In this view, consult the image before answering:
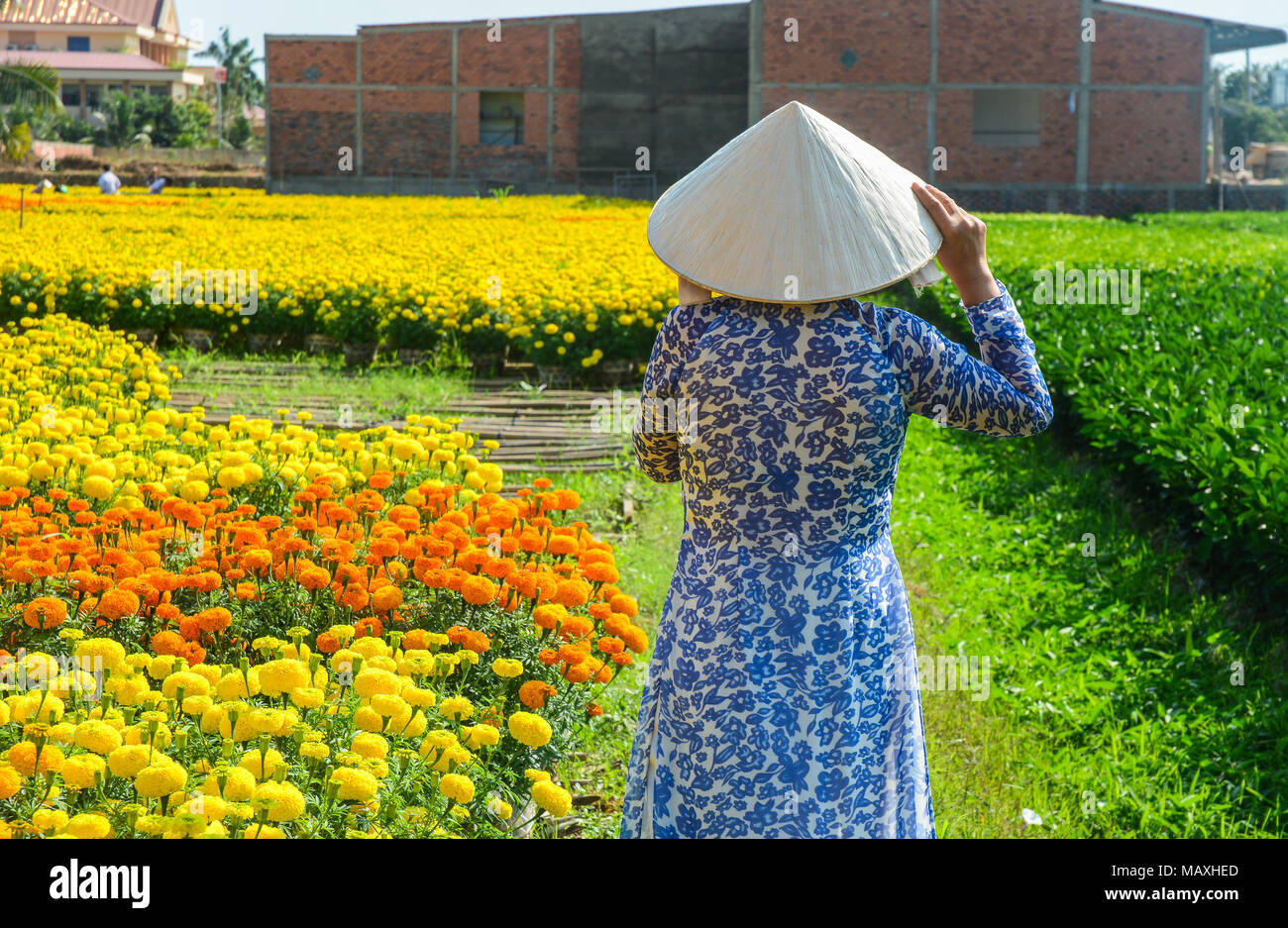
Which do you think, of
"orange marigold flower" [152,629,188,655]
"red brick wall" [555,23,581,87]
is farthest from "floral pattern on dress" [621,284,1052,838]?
"red brick wall" [555,23,581,87]

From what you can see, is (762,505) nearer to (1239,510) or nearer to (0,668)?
(0,668)

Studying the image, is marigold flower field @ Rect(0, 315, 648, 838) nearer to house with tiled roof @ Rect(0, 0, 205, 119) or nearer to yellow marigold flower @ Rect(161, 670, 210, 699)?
yellow marigold flower @ Rect(161, 670, 210, 699)

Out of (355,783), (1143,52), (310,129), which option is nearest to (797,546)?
(355,783)

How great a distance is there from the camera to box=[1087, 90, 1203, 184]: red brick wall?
31.8 metres

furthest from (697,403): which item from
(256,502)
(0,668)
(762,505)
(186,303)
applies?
(186,303)

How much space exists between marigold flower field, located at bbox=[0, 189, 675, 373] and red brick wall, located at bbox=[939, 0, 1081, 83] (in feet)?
68.5

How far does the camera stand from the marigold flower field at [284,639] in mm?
2277

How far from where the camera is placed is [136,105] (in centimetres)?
5181

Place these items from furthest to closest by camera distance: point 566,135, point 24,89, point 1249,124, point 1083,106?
point 1249,124 → point 566,135 → point 1083,106 → point 24,89

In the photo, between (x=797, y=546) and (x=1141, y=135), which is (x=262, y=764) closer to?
(x=797, y=546)

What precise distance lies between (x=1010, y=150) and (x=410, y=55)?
15.5m

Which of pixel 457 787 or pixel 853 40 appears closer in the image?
pixel 457 787

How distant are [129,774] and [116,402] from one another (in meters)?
4.20

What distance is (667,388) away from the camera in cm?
207
